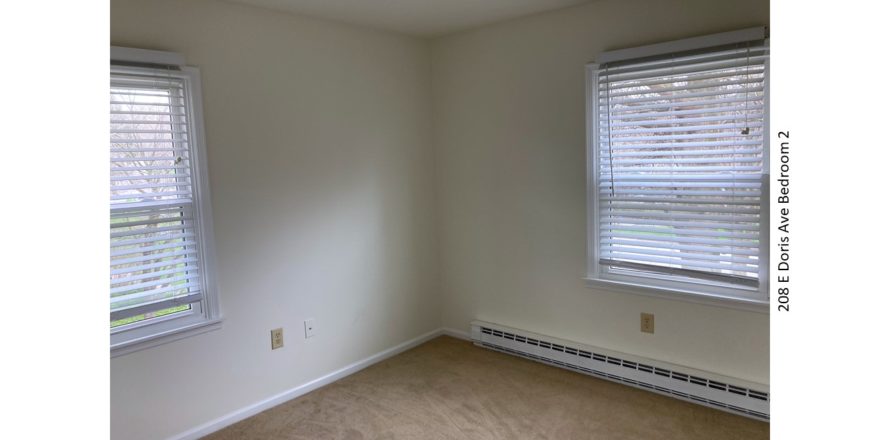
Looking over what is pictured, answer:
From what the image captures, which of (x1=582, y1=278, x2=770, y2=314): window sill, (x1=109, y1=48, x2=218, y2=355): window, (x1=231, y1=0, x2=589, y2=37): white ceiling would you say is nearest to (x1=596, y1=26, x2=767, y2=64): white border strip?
(x1=231, y1=0, x2=589, y2=37): white ceiling

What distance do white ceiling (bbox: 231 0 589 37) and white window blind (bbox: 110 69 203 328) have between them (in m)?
0.72

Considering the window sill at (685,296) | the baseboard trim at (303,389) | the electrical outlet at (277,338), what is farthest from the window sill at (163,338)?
the window sill at (685,296)

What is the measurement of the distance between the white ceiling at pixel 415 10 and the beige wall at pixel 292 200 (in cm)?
12

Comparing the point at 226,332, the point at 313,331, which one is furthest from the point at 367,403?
the point at 226,332

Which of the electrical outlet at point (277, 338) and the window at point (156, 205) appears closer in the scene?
the window at point (156, 205)

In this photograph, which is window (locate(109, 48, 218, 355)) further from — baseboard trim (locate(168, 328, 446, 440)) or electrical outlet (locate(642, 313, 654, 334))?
electrical outlet (locate(642, 313, 654, 334))

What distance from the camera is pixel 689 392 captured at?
9.50 ft

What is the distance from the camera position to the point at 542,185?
11.4 ft

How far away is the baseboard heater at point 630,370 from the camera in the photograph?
272cm

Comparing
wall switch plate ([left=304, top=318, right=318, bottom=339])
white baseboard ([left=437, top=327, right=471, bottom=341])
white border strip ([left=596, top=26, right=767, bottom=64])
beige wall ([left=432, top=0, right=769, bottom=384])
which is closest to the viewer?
white border strip ([left=596, top=26, right=767, bottom=64])

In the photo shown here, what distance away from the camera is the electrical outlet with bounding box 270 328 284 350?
310 cm

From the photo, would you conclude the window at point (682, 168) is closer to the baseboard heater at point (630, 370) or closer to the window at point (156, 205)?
the baseboard heater at point (630, 370)

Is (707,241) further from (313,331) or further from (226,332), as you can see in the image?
(226,332)
